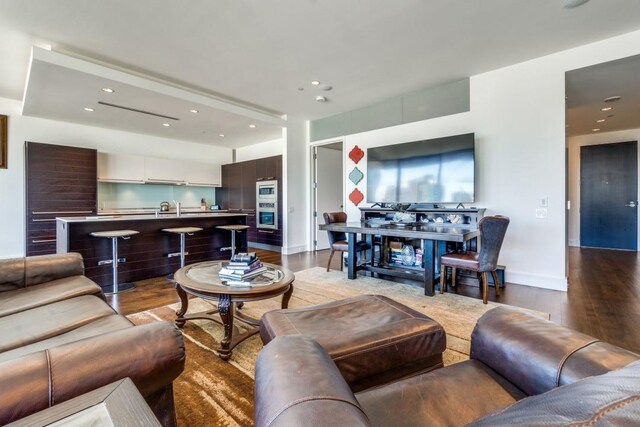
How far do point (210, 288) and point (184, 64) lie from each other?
3.15m

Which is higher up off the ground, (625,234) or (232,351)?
(625,234)

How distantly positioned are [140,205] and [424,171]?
20.5ft

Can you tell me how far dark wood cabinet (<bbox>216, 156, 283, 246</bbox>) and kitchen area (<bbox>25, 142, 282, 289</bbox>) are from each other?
22 millimetres

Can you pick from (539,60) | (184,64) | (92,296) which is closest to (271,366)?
(92,296)

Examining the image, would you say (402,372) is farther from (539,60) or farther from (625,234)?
(625,234)

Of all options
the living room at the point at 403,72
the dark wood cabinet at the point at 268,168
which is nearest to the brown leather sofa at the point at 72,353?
the living room at the point at 403,72

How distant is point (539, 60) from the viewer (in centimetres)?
369

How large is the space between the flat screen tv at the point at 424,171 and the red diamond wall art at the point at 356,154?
43 centimetres

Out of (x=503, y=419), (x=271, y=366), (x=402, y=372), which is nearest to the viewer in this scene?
(x=503, y=419)

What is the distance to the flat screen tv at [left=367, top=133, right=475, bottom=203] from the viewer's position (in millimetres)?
4129

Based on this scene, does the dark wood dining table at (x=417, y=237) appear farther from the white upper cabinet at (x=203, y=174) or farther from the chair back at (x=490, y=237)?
the white upper cabinet at (x=203, y=174)

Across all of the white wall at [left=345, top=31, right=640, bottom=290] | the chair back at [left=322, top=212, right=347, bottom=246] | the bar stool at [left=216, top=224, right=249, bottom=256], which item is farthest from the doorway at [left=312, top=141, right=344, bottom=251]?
the white wall at [left=345, top=31, right=640, bottom=290]

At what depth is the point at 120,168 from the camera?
610cm

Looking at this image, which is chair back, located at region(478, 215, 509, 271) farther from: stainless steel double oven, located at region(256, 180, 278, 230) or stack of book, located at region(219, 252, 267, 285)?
stainless steel double oven, located at region(256, 180, 278, 230)
